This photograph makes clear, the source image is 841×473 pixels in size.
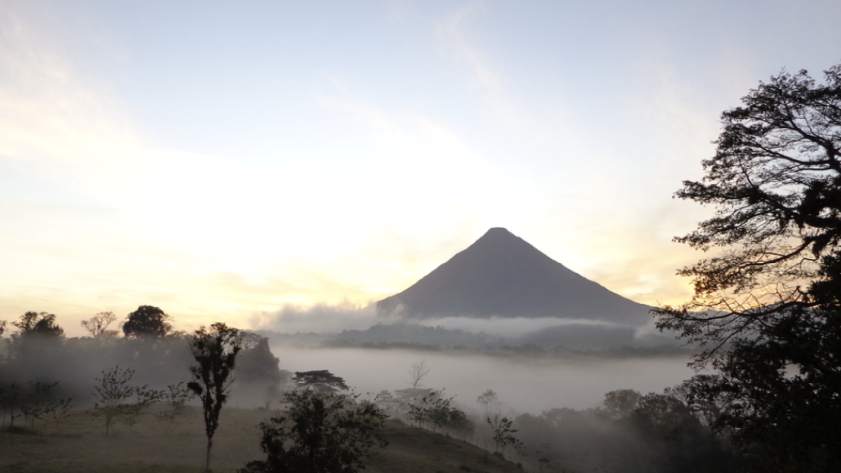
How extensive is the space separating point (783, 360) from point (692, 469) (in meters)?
73.9

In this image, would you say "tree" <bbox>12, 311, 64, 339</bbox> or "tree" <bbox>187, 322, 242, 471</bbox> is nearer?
"tree" <bbox>187, 322, 242, 471</bbox>

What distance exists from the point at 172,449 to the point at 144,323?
65.9 m

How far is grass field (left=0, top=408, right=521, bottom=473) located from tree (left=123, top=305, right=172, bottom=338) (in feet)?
146

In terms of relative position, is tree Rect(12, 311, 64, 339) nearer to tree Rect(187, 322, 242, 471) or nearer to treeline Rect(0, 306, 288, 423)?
treeline Rect(0, 306, 288, 423)

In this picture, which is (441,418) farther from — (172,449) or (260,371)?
(172,449)

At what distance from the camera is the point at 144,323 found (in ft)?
315

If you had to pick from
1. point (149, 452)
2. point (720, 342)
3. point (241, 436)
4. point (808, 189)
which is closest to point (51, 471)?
point (149, 452)

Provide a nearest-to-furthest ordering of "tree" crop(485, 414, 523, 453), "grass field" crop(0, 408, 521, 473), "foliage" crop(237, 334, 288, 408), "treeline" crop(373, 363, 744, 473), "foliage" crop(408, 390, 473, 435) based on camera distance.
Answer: "grass field" crop(0, 408, 521, 473) → "tree" crop(485, 414, 523, 453) → "treeline" crop(373, 363, 744, 473) → "foliage" crop(408, 390, 473, 435) → "foliage" crop(237, 334, 288, 408)

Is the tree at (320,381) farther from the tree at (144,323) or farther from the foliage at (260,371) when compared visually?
the tree at (144,323)

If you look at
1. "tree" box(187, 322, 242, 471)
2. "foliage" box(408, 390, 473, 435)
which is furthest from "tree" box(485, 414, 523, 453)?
"tree" box(187, 322, 242, 471)

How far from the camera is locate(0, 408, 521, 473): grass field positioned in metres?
30.8

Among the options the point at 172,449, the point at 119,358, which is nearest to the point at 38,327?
the point at 119,358

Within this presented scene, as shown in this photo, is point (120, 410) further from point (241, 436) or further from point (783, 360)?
point (783, 360)

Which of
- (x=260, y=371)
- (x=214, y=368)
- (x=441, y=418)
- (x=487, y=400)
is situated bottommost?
(x=487, y=400)
